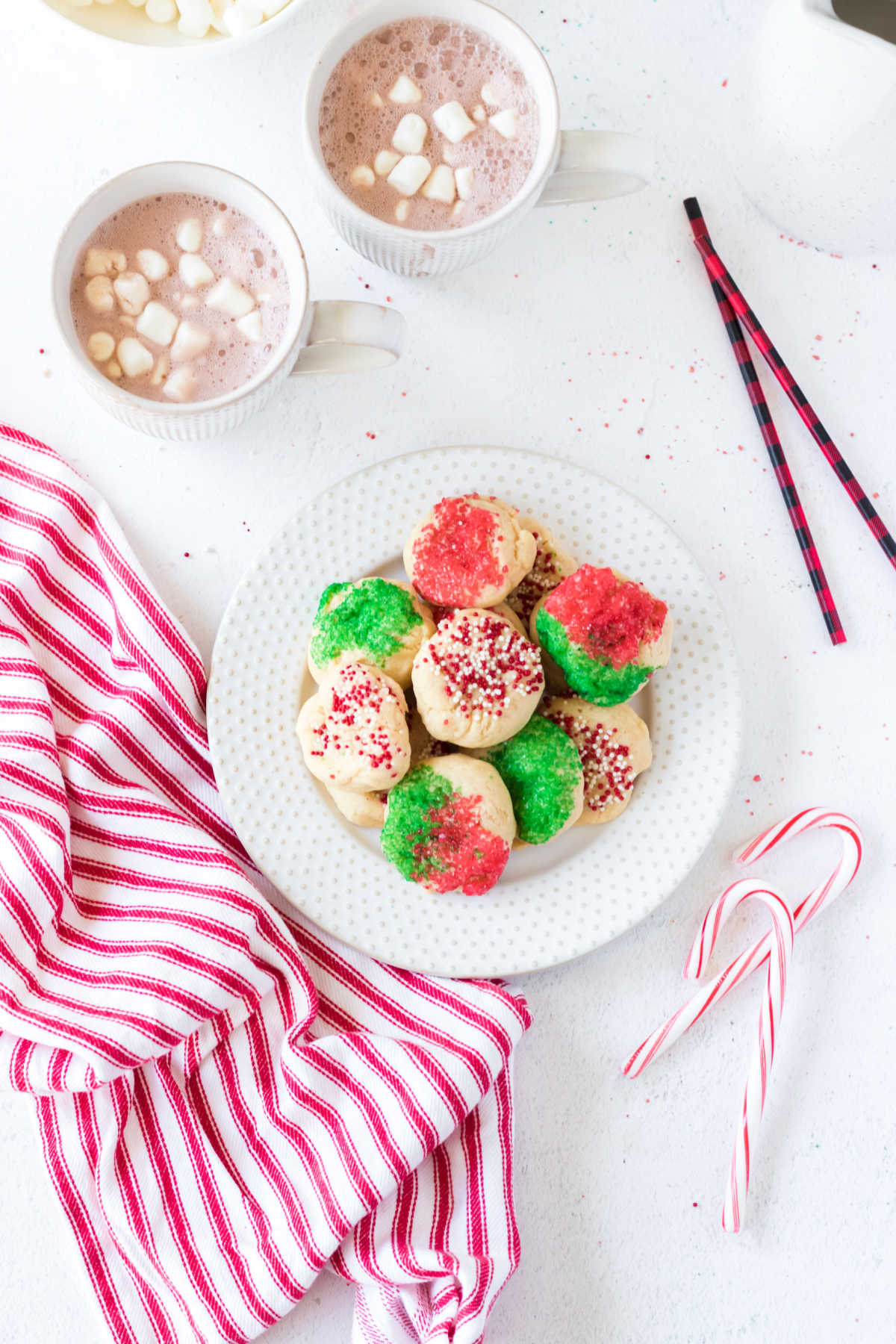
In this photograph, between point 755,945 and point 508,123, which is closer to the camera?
point 508,123

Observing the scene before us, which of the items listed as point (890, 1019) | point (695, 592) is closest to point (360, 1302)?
A: point (890, 1019)

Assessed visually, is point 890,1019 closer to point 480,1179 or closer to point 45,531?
point 480,1179

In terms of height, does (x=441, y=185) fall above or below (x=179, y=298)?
above

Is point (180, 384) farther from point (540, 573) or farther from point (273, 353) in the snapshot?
point (540, 573)

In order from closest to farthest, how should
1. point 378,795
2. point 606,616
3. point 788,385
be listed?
point 606,616
point 378,795
point 788,385

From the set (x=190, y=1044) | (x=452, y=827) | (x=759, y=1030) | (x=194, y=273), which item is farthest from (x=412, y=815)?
(x=194, y=273)

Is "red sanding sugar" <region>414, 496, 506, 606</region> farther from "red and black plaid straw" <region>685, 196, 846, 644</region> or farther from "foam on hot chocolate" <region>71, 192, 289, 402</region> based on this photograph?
"red and black plaid straw" <region>685, 196, 846, 644</region>

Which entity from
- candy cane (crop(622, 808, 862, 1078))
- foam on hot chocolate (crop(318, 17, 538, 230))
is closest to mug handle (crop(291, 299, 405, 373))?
foam on hot chocolate (crop(318, 17, 538, 230))

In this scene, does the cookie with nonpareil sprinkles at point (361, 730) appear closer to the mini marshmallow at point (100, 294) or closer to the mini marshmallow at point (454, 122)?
the mini marshmallow at point (100, 294)
